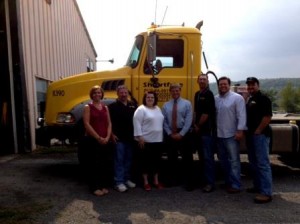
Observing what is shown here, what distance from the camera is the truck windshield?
7281 mm

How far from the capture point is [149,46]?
672 cm

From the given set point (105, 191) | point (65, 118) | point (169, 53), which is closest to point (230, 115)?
point (169, 53)

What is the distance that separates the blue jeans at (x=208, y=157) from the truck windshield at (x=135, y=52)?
6.54 feet

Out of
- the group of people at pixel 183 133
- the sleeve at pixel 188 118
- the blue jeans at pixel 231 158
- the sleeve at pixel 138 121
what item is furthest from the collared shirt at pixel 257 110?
the sleeve at pixel 138 121

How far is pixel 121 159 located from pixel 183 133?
43.0 inches

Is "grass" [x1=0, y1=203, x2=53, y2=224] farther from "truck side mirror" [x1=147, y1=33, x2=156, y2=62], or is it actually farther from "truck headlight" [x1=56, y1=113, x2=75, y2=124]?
"truck side mirror" [x1=147, y1=33, x2=156, y2=62]

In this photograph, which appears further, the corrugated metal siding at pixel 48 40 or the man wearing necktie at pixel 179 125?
the corrugated metal siding at pixel 48 40

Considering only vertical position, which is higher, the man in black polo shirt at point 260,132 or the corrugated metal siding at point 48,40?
the corrugated metal siding at point 48,40

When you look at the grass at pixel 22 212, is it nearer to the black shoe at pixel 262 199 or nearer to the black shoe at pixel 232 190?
the black shoe at pixel 232 190

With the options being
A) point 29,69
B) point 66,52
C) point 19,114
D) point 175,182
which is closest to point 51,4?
point 66,52

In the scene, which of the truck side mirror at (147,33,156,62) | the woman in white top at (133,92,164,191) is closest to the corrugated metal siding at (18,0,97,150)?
the truck side mirror at (147,33,156,62)

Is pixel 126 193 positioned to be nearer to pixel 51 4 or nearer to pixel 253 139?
pixel 253 139

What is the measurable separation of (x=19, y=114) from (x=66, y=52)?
6.84 m

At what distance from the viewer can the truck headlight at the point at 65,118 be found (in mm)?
7164
